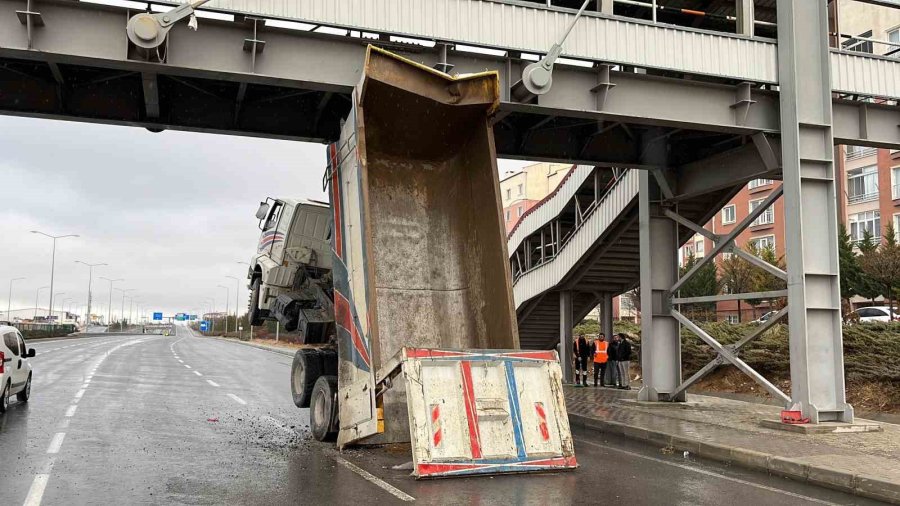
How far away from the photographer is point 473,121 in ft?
33.8

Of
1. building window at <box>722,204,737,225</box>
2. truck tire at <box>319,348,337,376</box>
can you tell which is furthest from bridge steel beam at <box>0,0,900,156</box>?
building window at <box>722,204,737,225</box>

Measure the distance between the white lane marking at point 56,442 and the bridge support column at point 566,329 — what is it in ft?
48.2

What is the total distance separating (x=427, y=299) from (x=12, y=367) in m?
8.10

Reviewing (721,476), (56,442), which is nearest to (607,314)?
(721,476)

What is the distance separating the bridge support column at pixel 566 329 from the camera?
22.4 metres

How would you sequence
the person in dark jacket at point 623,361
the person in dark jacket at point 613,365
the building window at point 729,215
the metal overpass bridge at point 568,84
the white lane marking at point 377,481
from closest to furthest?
the white lane marking at point 377,481, the metal overpass bridge at point 568,84, the person in dark jacket at point 623,361, the person in dark jacket at point 613,365, the building window at point 729,215

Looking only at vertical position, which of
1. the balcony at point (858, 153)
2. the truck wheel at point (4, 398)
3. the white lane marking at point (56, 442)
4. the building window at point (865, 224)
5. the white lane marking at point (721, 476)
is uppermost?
the balcony at point (858, 153)

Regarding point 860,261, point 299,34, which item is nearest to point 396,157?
point 299,34

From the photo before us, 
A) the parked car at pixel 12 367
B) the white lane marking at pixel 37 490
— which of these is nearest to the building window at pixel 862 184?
the parked car at pixel 12 367

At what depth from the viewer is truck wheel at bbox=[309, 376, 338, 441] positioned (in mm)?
10305

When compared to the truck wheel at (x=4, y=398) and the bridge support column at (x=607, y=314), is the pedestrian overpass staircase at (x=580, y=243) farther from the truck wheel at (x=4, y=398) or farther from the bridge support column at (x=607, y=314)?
the truck wheel at (x=4, y=398)

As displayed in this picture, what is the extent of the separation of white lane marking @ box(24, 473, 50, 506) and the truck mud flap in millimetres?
3489

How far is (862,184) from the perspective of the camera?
151 feet

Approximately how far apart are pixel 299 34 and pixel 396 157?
2.28 meters
